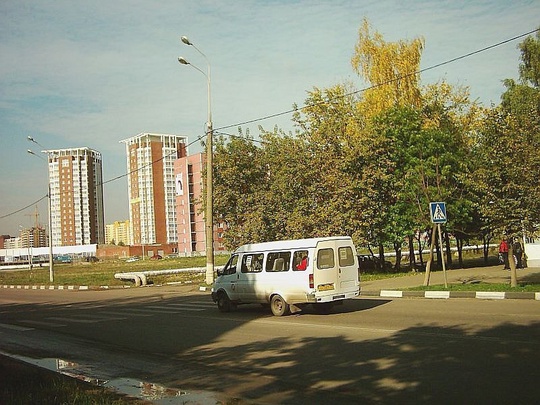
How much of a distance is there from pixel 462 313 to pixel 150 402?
8793mm

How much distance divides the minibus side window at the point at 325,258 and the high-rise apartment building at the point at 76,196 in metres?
77.0

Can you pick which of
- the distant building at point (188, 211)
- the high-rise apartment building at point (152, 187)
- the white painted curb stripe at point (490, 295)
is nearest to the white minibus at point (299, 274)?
the white painted curb stripe at point (490, 295)

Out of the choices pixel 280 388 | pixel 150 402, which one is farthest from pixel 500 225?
pixel 150 402

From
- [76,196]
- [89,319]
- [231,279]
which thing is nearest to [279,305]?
[231,279]

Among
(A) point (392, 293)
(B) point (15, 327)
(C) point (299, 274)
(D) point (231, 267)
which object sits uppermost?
(D) point (231, 267)

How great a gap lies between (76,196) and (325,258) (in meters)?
118

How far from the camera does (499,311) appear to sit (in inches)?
525

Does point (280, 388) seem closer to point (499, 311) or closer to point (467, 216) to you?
point (499, 311)

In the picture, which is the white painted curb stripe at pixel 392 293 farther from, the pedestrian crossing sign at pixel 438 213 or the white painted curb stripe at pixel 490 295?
the white painted curb stripe at pixel 490 295

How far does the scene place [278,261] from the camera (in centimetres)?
1611

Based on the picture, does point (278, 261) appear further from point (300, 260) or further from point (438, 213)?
point (438, 213)

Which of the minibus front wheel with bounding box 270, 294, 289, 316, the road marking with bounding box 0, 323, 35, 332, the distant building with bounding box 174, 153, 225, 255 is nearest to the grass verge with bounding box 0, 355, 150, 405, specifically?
the minibus front wheel with bounding box 270, 294, 289, 316

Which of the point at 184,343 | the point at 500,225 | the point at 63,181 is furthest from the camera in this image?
the point at 63,181

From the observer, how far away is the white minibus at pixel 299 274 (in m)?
15.1
